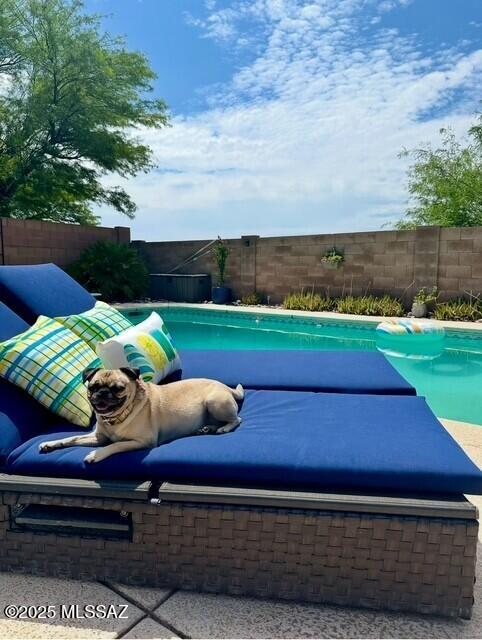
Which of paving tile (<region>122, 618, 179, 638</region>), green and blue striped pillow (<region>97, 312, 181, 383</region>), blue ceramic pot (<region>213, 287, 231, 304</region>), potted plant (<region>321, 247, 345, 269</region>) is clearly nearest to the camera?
paving tile (<region>122, 618, 179, 638</region>)

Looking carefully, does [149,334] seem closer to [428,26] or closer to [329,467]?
[329,467]

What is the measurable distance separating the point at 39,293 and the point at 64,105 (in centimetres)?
1398

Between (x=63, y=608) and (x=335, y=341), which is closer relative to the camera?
(x=63, y=608)

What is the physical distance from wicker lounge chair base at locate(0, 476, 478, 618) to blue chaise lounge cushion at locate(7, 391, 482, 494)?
57 millimetres

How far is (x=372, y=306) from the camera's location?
33.8 feet

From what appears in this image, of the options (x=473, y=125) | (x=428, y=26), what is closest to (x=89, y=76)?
(x=428, y=26)

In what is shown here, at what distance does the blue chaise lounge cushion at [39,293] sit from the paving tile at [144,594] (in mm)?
1492

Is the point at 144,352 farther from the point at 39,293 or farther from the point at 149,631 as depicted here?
the point at 149,631

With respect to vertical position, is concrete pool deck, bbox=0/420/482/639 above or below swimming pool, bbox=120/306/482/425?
below

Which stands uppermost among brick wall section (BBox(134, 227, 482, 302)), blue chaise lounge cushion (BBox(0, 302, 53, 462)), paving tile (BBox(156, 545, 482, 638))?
brick wall section (BBox(134, 227, 482, 302))

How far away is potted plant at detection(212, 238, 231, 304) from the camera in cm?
1288

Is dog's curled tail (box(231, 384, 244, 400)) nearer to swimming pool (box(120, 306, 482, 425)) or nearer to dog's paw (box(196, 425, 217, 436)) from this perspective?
dog's paw (box(196, 425, 217, 436))

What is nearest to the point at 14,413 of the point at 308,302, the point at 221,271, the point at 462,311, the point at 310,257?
the point at 462,311

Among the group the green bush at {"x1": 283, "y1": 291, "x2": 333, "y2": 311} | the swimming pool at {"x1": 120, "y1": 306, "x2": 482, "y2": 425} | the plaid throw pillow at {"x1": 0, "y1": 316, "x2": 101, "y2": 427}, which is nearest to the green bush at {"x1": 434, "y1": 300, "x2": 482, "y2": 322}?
the swimming pool at {"x1": 120, "y1": 306, "x2": 482, "y2": 425}
